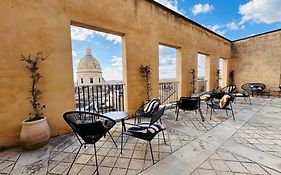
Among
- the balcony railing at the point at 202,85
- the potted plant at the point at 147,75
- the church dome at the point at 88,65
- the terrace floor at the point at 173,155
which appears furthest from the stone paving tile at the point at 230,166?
the church dome at the point at 88,65

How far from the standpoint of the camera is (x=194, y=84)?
640cm

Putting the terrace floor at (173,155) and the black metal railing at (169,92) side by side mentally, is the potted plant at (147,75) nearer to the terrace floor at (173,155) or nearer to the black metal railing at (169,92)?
the black metal railing at (169,92)

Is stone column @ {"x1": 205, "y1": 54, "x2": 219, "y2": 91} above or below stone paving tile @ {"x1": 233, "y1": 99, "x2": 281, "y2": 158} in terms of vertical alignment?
above

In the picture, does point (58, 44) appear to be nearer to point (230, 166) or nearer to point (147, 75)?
point (147, 75)

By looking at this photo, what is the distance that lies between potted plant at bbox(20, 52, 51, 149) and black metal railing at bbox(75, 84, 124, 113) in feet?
3.39

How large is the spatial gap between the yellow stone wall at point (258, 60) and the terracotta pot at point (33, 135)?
1033 centimetres

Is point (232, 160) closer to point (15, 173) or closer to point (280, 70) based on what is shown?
point (15, 173)

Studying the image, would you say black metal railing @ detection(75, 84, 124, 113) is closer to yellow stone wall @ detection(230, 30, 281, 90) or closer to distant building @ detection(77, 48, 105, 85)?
yellow stone wall @ detection(230, 30, 281, 90)

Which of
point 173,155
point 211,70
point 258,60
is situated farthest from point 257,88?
point 173,155

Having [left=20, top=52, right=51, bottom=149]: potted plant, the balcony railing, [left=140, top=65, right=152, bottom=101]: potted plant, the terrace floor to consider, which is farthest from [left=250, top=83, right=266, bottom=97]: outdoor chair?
[left=20, top=52, right=51, bottom=149]: potted plant

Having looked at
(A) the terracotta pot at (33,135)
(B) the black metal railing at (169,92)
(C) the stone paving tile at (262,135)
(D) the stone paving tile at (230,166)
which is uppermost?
(B) the black metal railing at (169,92)

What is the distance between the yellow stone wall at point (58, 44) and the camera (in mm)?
2430

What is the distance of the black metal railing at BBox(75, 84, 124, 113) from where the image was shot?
3.84 metres

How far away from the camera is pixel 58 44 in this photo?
292 centimetres
